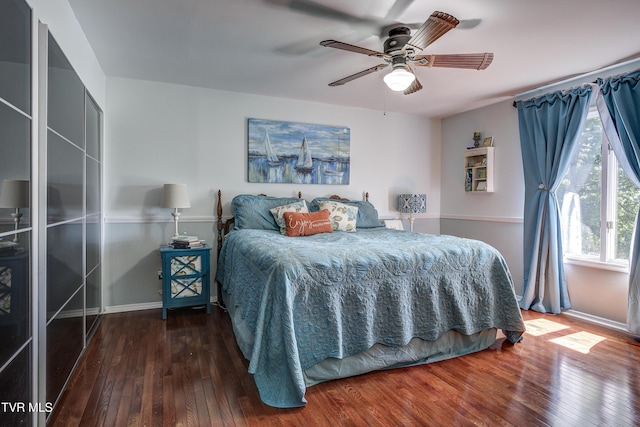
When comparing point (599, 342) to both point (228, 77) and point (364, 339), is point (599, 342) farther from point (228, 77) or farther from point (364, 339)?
point (228, 77)

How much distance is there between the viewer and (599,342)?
2.76m

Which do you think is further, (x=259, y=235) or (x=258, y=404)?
(x=259, y=235)

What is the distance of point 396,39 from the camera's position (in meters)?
2.40

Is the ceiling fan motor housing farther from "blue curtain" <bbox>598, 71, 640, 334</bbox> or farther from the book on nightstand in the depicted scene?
the book on nightstand

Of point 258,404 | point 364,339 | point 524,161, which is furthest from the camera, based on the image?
point 524,161

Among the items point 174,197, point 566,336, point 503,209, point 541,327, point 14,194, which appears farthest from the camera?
point 503,209

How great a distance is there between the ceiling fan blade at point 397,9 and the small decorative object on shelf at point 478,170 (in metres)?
2.55

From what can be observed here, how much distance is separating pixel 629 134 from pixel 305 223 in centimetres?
292

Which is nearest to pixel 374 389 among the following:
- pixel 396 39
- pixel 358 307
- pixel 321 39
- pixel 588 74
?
pixel 358 307

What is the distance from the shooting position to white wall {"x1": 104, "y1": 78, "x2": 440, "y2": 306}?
3451 millimetres

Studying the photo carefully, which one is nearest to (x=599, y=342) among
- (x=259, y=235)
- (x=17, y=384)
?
(x=259, y=235)

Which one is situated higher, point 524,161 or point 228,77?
point 228,77

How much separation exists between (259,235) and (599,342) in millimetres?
2970

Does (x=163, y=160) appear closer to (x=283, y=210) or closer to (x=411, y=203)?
(x=283, y=210)
